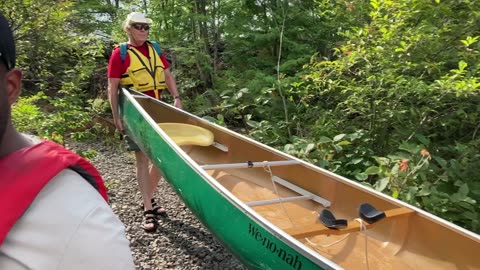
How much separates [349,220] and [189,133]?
6.36 feet

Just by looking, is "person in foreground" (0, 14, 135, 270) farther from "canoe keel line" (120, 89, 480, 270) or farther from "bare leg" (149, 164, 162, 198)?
"bare leg" (149, 164, 162, 198)

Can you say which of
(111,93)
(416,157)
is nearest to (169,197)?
(111,93)

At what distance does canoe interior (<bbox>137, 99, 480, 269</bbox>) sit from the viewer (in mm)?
2516

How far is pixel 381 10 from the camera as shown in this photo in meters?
4.28

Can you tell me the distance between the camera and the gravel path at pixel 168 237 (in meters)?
3.44

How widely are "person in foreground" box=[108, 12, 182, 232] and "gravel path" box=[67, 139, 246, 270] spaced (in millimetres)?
144

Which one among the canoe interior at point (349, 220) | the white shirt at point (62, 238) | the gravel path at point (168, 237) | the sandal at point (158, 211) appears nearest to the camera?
the white shirt at point (62, 238)

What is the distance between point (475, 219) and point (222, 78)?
4.67 metres

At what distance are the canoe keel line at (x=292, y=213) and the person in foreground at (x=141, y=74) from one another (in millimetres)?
145

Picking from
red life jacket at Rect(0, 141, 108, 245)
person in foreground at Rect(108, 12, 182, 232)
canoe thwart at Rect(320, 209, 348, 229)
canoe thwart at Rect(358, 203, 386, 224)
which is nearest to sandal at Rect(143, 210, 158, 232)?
person in foreground at Rect(108, 12, 182, 232)

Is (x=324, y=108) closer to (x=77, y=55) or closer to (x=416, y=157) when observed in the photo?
(x=416, y=157)

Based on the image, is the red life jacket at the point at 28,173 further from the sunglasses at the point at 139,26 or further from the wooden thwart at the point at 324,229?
the sunglasses at the point at 139,26

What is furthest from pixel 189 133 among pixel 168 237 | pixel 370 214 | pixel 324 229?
pixel 370 214

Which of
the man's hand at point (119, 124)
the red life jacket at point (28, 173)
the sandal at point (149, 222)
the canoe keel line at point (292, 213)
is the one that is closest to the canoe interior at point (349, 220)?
the canoe keel line at point (292, 213)
